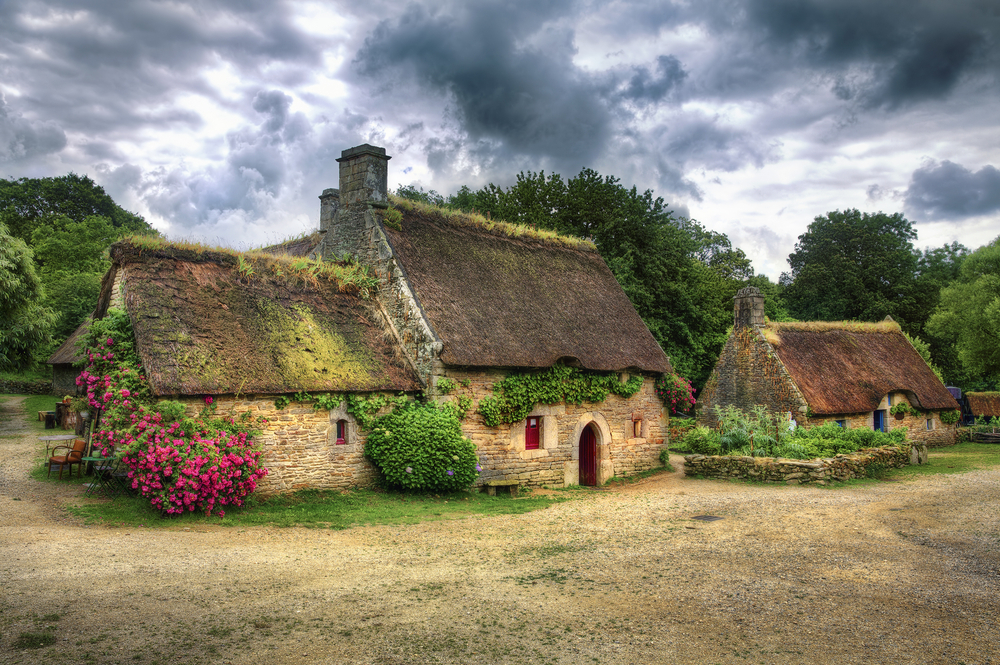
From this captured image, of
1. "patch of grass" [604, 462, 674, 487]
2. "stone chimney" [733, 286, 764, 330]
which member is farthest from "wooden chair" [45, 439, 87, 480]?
"stone chimney" [733, 286, 764, 330]

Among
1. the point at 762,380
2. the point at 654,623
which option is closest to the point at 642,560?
the point at 654,623

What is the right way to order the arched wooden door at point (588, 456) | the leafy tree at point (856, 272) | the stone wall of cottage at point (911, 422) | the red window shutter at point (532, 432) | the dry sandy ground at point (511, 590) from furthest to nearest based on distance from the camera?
the leafy tree at point (856, 272), the stone wall of cottage at point (911, 422), the arched wooden door at point (588, 456), the red window shutter at point (532, 432), the dry sandy ground at point (511, 590)

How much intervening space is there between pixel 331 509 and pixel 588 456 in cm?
822

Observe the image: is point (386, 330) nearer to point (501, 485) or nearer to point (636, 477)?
point (501, 485)

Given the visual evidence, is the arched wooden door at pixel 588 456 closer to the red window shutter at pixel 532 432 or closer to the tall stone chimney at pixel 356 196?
the red window shutter at pixel 532 432

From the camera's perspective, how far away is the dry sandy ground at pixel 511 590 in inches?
248

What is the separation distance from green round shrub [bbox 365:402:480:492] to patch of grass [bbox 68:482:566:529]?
345mm

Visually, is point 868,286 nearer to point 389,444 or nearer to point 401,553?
point 389,444

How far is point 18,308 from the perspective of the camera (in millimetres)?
24078

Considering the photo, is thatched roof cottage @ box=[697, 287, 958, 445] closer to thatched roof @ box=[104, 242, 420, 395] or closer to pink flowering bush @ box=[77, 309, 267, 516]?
thatched roof @ box=[104, 242, 420, 395]

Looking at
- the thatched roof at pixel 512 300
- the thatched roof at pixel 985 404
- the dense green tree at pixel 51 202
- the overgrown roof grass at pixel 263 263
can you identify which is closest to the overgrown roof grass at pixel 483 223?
the thatched roof at pixel 512 300

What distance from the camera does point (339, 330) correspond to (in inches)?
601

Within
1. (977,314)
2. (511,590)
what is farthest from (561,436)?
(977,314)

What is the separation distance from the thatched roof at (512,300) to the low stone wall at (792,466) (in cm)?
299
